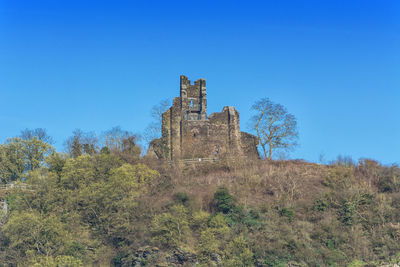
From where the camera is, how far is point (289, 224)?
44000mm

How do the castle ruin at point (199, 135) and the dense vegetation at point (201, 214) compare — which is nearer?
the dense vegetation at point (201, 214)

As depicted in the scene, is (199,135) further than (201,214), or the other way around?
(199,135)

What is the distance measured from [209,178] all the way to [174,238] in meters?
9.24

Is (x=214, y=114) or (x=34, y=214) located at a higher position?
(x=214, y=114)

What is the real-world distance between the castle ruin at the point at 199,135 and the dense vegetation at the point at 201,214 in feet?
16.5

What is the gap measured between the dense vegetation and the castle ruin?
5020 millimetres

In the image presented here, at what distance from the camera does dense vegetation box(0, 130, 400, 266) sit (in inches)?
1654

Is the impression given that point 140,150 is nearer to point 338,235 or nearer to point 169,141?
point 169,141

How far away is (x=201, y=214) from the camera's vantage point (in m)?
44.4

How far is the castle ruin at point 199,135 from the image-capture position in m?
58.3

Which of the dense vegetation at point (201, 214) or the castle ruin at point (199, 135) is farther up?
the castle ruin at point (199, 135)

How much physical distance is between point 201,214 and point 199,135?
15.7m

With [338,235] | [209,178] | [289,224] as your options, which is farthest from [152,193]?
[338,235]

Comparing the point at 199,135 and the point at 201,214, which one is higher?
the point at 199,135
